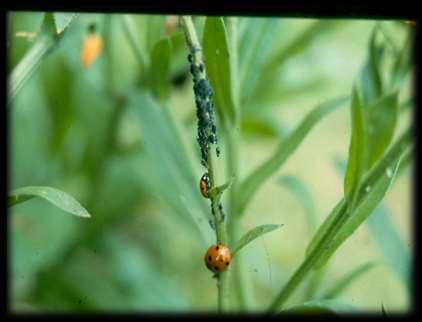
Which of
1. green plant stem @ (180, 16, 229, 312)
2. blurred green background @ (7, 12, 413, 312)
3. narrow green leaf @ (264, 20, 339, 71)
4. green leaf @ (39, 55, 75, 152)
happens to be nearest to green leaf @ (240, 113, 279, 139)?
blurred green background @ (7, 12, 413, 312)

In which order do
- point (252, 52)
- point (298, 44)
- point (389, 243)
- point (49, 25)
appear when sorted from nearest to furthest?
1. point (49, 25)
2. point (252, 52)
3. point (389, 243)
4. point (298, 44)

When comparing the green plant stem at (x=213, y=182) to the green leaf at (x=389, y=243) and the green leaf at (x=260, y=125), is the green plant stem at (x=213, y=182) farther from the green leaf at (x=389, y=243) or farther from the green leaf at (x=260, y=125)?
the green leaf at (x=260, y=125)

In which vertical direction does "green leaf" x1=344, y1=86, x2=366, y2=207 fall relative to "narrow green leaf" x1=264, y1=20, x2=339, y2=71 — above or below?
below

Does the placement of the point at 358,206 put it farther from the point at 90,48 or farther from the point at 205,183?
the point at 90,48

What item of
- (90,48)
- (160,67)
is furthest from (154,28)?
(90,48)

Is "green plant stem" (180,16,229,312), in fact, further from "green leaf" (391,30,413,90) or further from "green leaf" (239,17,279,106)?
"green leaf" (391,30,413,90)
